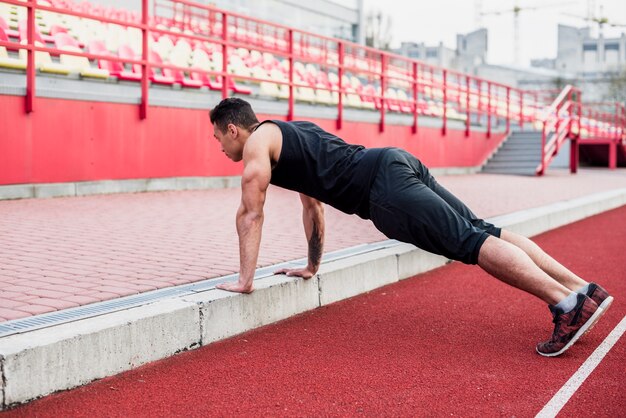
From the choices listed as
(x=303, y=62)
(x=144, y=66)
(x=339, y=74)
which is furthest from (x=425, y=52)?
(x=144, y=66)

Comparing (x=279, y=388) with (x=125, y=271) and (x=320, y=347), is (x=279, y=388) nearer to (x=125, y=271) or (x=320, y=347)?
(x=320, y=347)

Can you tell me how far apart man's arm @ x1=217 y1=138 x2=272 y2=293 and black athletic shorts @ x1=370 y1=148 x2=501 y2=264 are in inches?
22.9

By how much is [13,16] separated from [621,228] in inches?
445

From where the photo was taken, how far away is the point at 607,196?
1249 cm

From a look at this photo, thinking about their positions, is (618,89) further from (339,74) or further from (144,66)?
(144,66)

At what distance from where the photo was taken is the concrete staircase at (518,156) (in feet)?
64.8

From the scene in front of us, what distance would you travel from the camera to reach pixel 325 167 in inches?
158

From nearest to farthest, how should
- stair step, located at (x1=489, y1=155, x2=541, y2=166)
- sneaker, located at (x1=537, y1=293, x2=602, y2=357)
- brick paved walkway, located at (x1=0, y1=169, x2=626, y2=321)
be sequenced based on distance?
1. sneaker, located at (x1=537, y1=293, x2=602, y2=357)
2. brick paved walkway, located at (x1=0, y1=169, x2=626, y2=321)
3. stair step, located at (x1=489, y1=155, x2=541, y2=166)

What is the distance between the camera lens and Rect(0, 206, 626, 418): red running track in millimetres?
3021

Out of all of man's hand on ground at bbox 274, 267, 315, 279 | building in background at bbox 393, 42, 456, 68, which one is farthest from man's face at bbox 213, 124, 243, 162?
building in background at bbox 393, 42, 456, 68

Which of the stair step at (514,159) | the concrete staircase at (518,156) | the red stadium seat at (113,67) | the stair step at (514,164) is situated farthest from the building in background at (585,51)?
the red stadium seat at (113,67)

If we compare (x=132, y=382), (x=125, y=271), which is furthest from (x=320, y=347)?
(x=125, y=271)

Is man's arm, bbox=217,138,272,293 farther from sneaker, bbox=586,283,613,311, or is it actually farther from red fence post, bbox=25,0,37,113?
→ red fence post, bbox=25,0,37,113

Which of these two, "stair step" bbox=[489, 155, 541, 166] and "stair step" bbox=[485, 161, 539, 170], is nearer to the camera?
"stair step" bbox=[485, 161, 539, 170]
